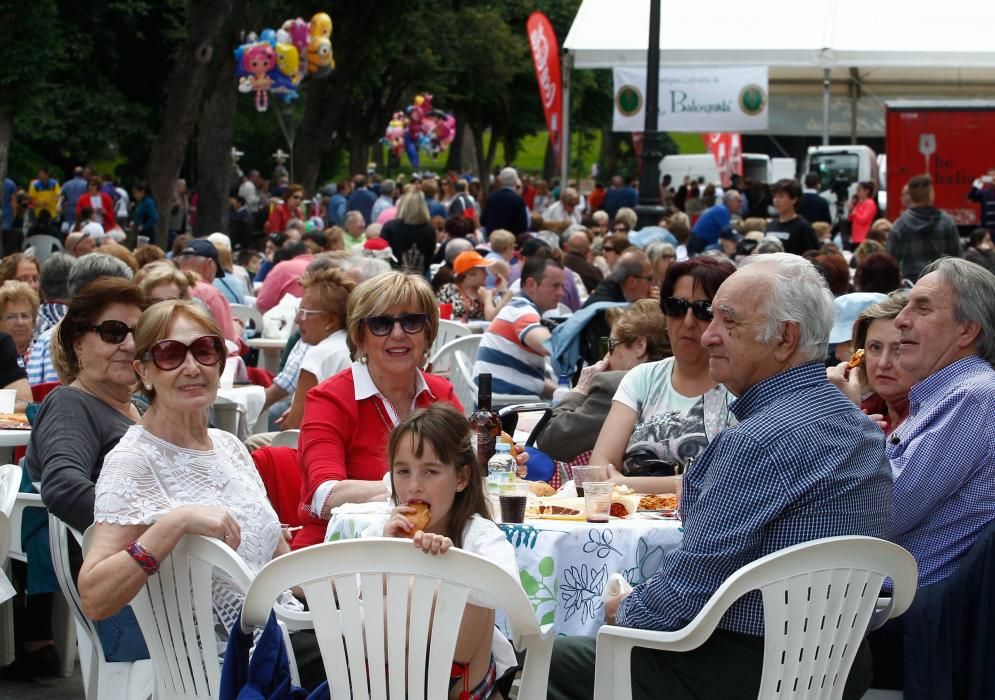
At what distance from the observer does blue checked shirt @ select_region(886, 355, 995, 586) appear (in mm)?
3826

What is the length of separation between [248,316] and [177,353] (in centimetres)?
701

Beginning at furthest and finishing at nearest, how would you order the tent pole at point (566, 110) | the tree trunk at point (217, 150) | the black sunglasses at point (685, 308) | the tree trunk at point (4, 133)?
1. the tree trunk at point (217, 150)
2. the tree trunk at point (4, 133)
3. the tent pole at point (566, 110)
4. the black sunglasses at point (685, 308)

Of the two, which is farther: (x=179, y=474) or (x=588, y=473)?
(x=588, y=473)

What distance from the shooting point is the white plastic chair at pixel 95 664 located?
388 cm

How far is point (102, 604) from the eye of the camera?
3.38 meters

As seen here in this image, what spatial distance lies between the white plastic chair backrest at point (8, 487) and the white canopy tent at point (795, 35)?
601 inches

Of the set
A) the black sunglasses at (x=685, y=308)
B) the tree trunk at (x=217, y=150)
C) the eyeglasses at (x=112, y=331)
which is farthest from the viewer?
the tree trunk at (x=217, y=150)

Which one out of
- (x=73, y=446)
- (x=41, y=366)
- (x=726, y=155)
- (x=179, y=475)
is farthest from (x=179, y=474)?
(x=726, y=155)

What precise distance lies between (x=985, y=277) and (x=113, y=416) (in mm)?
2770

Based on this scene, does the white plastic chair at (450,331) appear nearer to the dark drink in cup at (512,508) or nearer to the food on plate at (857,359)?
the food on plate at (857,359)

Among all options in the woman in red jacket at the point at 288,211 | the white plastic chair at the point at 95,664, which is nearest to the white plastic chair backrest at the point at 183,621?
the white plastic chair at the point at 95,664

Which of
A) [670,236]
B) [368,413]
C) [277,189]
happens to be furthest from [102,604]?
[277,189]

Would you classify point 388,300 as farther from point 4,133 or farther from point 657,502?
point 4,133

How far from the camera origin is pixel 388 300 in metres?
4.62
